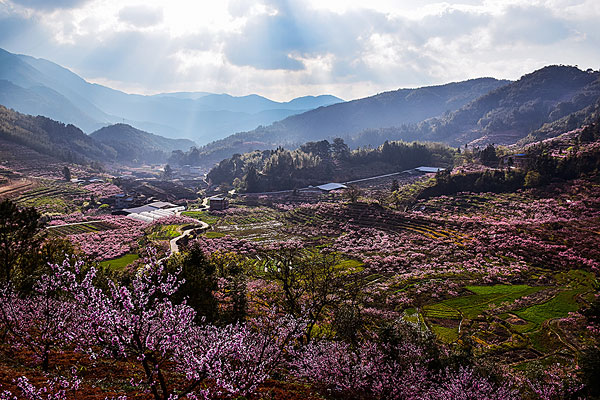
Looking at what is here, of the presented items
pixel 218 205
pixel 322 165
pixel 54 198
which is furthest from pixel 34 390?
pixel 322 165

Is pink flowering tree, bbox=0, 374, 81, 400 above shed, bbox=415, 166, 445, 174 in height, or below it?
below

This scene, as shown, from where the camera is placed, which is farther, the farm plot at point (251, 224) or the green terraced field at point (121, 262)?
the farm plot at point (251, 224)

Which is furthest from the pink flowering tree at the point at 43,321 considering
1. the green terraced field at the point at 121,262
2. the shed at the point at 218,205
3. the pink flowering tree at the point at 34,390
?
the shed at the point at 218,205

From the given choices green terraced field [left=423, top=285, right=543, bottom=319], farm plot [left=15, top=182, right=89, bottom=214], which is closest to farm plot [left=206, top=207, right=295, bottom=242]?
green terraced field [left=423, top=285, right=543, bottom=319]

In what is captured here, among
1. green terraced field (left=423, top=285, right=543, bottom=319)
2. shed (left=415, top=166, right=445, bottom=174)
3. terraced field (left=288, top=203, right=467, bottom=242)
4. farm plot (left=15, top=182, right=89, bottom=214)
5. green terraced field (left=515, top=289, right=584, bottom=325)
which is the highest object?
farm plot (left=15, top=182, right=89, bottom=214)

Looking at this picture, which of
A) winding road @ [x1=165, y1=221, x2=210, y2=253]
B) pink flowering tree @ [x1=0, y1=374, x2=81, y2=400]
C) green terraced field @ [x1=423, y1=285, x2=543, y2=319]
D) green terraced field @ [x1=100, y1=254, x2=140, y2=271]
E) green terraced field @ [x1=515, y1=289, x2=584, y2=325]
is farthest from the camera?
winding road @ [x1=165, y1=221, x2=210, y2=253]

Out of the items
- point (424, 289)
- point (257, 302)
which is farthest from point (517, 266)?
point (257, 302)

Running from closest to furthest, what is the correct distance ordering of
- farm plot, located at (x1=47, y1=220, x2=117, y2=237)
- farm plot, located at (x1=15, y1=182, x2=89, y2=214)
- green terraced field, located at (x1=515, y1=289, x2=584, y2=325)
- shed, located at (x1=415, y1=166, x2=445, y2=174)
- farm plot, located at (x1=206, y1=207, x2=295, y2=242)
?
green terraced field, located at (x1=515, y1=289, x2=584, y2=325), farm plot, located at (x1=47, y1=220, x2=117, y2=237), farm plot, located at (x1=206, y1=207, x2=295, y2=242), farm plot, located at (x1=15, y1=182, x2=89, y2=214), shed, located at (x1=415, y1=166, x2=445, y2=174)

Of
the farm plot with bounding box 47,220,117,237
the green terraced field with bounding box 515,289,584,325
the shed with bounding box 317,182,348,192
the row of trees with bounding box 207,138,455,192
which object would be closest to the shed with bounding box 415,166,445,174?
the row of trees with bounding box 207,138,455,192

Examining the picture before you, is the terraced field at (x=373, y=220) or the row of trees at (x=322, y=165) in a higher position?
the row of trees at (x=322, y=165)

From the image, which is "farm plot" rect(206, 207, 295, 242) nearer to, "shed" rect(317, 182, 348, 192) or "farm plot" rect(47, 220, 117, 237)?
"farm plot" rect(47, 220, 117, 237)

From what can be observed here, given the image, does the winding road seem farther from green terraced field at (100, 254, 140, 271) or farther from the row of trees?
the row of trees

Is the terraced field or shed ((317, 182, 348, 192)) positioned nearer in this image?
the terraced field

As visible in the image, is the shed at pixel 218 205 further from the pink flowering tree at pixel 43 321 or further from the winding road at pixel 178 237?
the pink flowering tree at pixel 43 321
